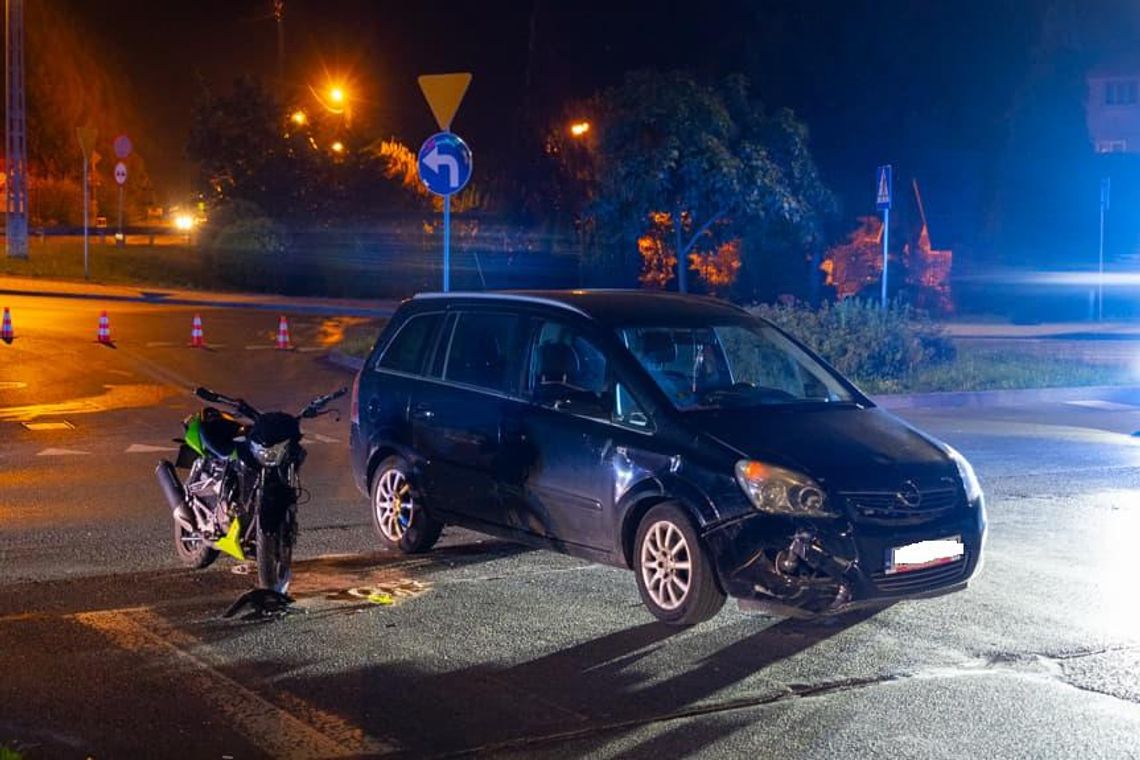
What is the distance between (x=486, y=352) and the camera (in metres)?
9.14

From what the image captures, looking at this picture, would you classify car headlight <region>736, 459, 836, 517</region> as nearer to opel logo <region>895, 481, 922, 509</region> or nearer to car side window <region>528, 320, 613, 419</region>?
opel logo <region>895, 481, 922, 509</region>

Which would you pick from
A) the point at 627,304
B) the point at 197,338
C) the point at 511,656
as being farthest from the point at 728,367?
the point at 197,338

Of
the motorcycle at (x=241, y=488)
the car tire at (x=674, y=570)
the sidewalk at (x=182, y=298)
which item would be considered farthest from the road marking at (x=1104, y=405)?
the sidewalk at (x=182, y=298)

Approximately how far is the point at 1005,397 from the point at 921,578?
1247 cm

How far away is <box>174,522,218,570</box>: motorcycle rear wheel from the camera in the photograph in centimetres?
887

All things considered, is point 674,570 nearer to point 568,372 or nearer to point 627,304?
point 568,372

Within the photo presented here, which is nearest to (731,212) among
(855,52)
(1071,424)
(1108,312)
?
(855,52)

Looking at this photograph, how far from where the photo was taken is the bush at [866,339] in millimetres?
20156

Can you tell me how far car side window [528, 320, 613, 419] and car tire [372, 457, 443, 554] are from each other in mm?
1264

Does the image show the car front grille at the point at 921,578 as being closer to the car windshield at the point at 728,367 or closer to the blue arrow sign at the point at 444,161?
the car windshield at the point at 728,367

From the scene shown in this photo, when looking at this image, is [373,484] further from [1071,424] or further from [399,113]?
[399,113]

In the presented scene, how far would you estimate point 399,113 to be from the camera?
158ft

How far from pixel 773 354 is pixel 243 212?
3943cm

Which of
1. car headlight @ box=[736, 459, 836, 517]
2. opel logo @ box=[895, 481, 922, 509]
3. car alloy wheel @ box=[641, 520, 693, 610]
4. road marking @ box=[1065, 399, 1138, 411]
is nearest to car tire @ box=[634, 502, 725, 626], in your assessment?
car alloy wheel @ box=[641, 520, 693, 610]
